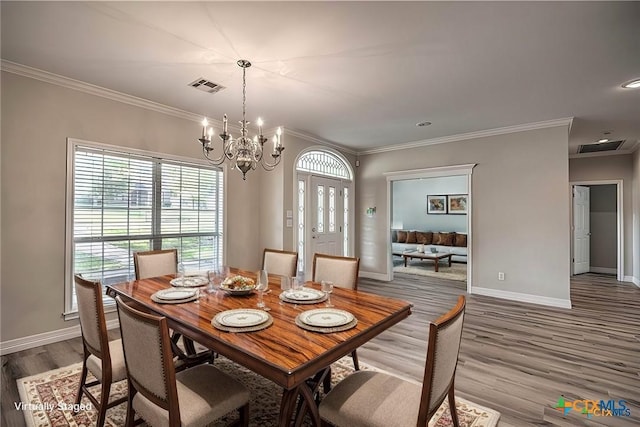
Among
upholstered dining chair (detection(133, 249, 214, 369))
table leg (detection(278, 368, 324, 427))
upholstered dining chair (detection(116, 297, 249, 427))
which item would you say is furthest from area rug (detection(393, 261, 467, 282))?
upholstered dining chair (detection(116, 297, 249, 427))

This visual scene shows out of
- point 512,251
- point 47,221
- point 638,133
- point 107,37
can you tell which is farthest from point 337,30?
point 638,133

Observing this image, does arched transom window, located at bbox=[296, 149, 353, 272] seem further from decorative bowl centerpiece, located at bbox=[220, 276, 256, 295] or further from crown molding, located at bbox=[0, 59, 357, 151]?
decorative bowl centerpiece, located at bbox=[220, 276, 256, 295]

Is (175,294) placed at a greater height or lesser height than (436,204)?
lesser

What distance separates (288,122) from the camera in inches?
178

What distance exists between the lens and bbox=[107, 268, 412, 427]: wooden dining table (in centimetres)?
128

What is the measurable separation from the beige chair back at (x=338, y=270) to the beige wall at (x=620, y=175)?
22.4ft

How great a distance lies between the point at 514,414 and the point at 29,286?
424cm

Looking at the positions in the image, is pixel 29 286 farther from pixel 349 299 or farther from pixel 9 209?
pixel 349 299

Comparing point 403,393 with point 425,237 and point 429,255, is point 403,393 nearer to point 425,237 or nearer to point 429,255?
point 429,255

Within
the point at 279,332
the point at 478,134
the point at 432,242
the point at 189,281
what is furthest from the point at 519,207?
the point at 189,281

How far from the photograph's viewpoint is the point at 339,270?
2.68 m

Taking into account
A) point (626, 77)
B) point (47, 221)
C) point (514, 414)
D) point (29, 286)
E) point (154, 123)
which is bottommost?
point (514, 414)

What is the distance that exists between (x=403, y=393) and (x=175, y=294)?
61.5 inches

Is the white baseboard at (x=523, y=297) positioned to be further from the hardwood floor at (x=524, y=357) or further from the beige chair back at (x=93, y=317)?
the beige chair back at (x=93, y=317)
